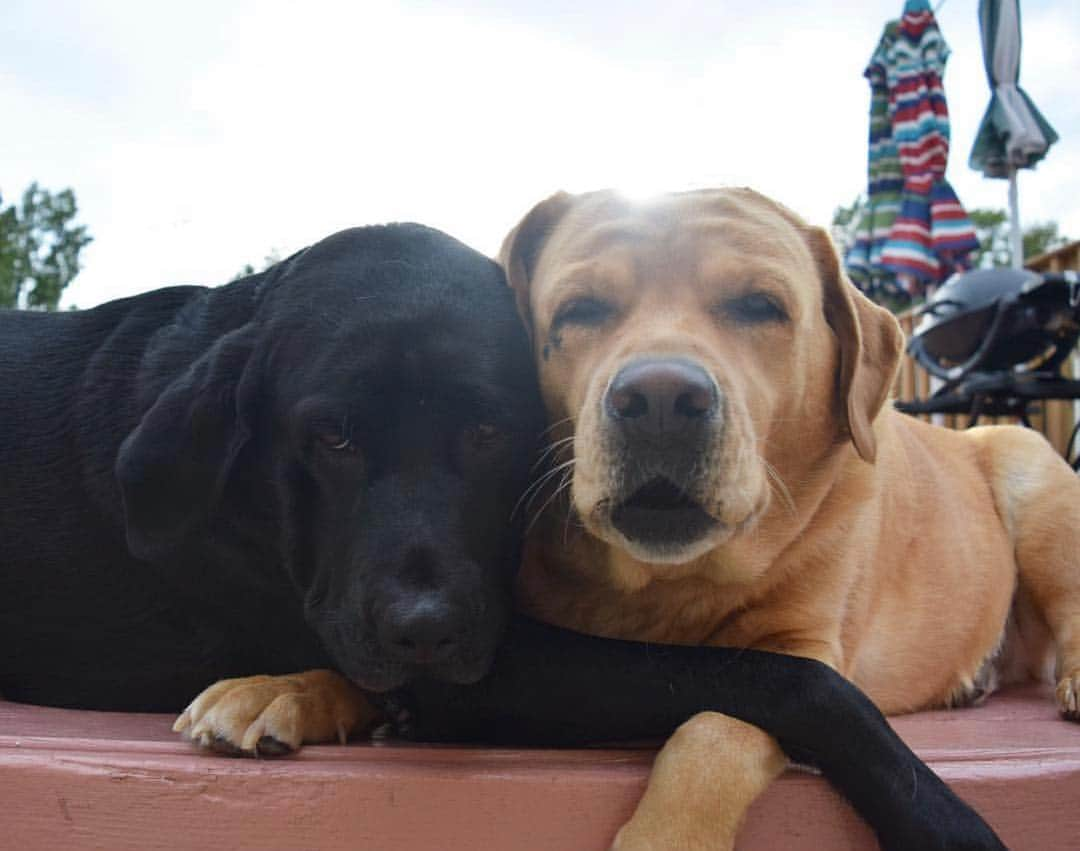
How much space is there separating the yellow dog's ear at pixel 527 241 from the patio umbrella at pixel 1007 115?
6209 mm

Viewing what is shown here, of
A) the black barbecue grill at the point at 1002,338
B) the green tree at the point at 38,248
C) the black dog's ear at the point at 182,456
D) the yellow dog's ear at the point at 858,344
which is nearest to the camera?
the black dog's ear at the point at 182,456

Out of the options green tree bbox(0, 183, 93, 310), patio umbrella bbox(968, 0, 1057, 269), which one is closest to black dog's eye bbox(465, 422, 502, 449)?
patio umbrella bbox(968, 0, 1057, 269)

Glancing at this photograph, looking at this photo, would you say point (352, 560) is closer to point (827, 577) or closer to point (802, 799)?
point (802, 799)

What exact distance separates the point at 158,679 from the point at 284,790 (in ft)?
2.61

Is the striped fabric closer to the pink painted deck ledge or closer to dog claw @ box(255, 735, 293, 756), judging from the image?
the pink painted deck ledge

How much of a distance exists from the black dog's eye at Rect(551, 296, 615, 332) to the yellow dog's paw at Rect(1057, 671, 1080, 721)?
1.44m

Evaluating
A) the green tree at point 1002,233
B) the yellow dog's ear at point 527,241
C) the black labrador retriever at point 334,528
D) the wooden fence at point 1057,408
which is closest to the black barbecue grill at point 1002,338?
the wooden fence at point 1057,408

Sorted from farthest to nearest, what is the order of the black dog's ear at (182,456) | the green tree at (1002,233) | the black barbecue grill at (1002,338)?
the green tree at (1002,233)
the black barbecue grill at (1002,338)
the black dog's ear at (182,456)

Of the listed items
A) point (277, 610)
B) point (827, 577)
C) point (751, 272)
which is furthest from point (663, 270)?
point (277, 610)

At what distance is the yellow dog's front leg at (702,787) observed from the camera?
1556mm

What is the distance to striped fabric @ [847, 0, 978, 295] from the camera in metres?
8.17

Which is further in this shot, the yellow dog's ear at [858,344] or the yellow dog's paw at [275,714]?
the yellow dog's ear at [858,344]

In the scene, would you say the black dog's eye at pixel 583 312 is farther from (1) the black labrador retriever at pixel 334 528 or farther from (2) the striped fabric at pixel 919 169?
(2) the striped fabric at pixel 919 169

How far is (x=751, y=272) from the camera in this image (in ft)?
7.31
